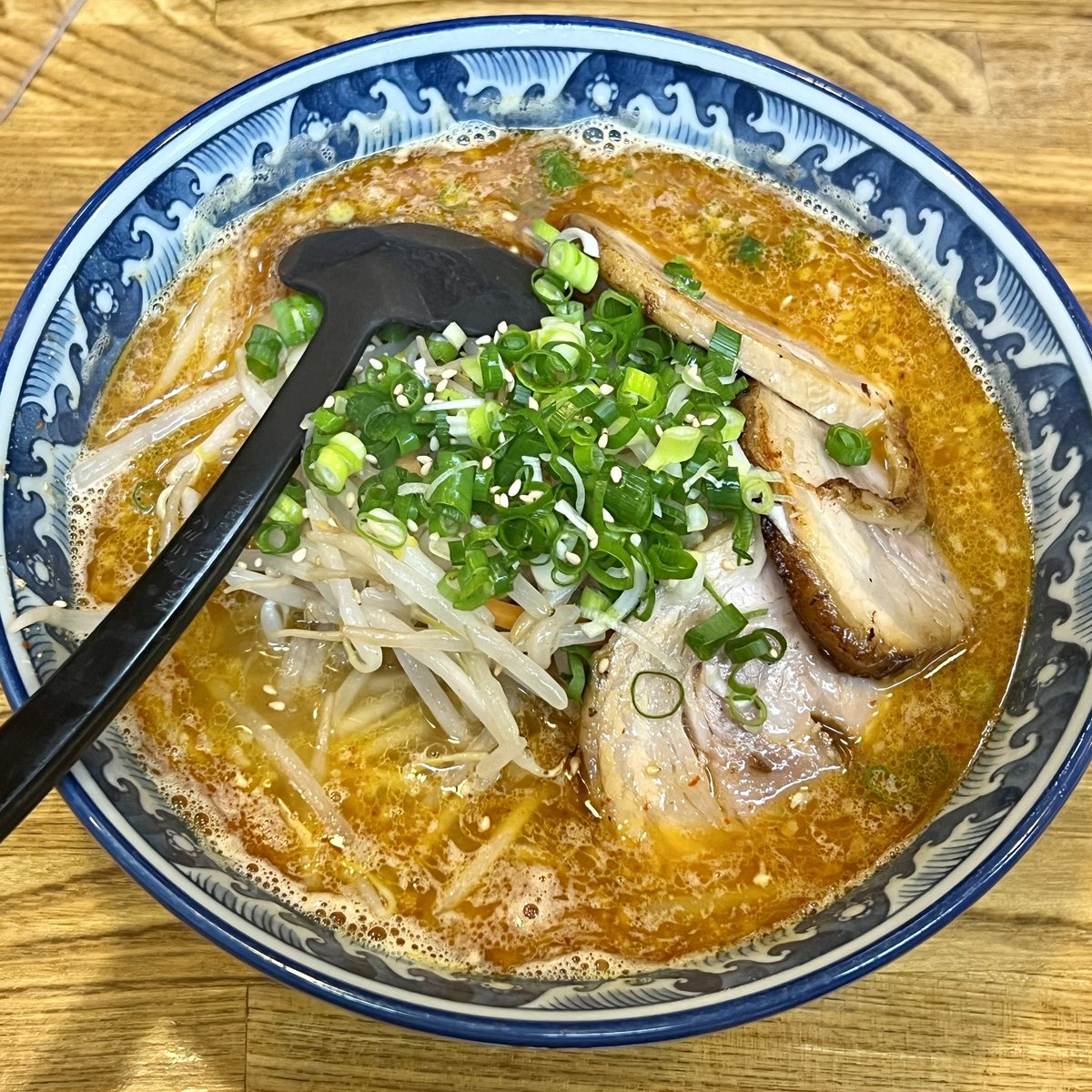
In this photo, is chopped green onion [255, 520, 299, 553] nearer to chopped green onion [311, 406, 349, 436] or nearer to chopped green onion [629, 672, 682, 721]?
chopped green onion [311, 406, 349, 436]

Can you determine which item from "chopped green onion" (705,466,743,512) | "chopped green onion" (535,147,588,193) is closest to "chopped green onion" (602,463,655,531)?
"chopped green onion" (705,466,743,512)

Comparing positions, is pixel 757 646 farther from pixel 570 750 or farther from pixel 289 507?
pixel 289 507

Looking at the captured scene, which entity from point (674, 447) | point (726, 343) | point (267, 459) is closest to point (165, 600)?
point (267, 459)

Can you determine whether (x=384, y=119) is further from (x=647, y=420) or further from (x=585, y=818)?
(x=585, y=818)

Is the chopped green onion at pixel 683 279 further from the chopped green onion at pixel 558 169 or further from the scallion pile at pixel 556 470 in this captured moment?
the chopped green onion at pixel 558 169

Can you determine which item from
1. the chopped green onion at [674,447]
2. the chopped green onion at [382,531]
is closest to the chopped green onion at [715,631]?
the chopped green onion at [674,447]

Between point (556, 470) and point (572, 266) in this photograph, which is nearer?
point (556, 470)
